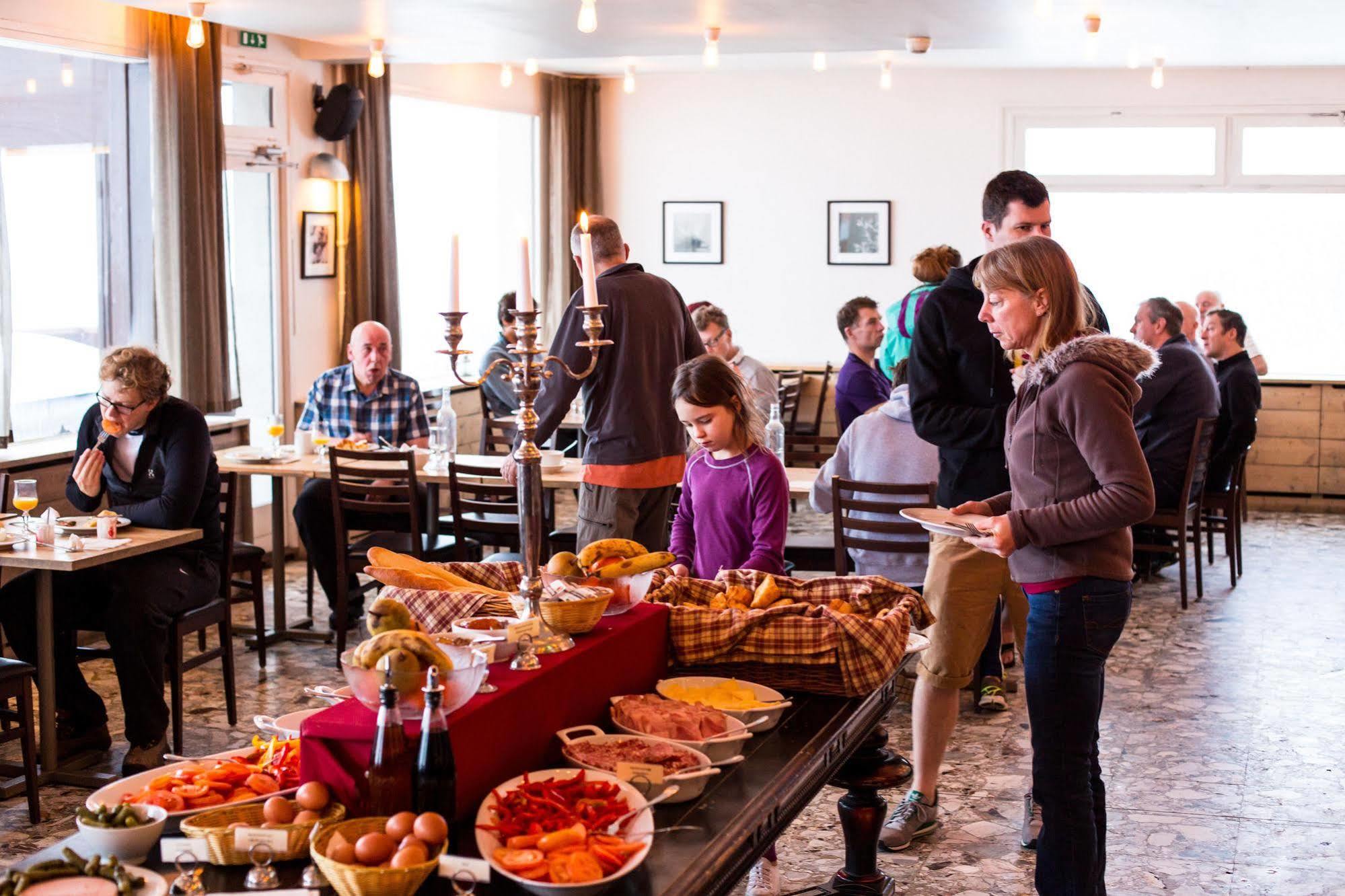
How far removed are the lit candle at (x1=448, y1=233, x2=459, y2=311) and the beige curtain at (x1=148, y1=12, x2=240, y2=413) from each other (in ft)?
16.6

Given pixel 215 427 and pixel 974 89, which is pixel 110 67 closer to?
pixel 215 427

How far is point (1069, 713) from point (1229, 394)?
19.1 ft

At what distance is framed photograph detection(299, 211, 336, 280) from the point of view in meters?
8.38

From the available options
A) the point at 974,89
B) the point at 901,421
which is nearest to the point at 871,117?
the point at 974,89

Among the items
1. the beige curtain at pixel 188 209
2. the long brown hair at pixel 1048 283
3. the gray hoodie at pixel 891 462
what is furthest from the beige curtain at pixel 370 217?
the long brown hair at pixel 1048 283

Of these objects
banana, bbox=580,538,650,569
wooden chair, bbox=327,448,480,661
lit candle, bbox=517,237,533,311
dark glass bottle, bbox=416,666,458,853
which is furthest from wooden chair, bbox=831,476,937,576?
dark glass bottle, bbox=416,666,458,853

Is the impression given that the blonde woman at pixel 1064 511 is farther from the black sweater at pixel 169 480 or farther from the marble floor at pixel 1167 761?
the black sweater at pixel 169 480

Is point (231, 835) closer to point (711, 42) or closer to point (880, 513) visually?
point (880, 513)

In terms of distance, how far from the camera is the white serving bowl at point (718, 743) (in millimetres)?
2383

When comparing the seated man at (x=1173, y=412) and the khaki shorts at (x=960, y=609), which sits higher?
the seated man at (x=1173, y=412)

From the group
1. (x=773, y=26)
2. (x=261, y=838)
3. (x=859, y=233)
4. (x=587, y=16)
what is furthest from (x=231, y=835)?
(x=859, y=233)

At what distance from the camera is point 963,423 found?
3.66m

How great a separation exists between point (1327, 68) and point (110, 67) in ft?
27.0

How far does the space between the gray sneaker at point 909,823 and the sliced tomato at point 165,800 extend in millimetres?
2335
